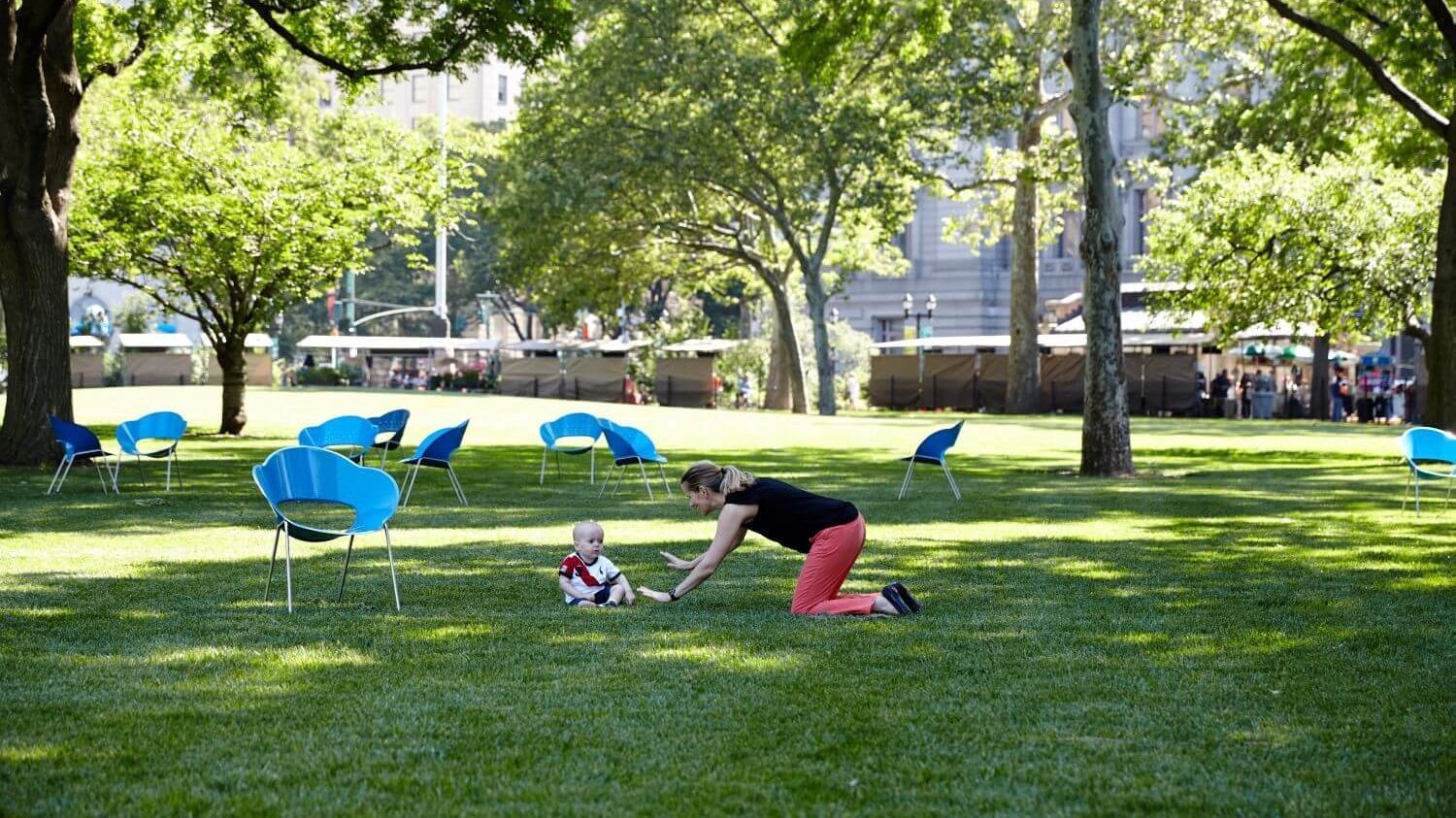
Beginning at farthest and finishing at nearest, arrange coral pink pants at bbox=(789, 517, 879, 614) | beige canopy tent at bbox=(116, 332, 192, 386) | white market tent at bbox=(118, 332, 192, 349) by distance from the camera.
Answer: white market tent at bbox=(118, 332, 192, 349), beige canopy tent at bbox=(116, 332, 192, 386), coral pink pants at bbox=(789, 517, 879, 614)

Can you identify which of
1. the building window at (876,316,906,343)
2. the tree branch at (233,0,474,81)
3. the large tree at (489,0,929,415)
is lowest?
the building window at (876,316,906,343)

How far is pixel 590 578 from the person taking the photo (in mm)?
8836

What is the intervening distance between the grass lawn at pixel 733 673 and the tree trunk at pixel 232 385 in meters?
13.4

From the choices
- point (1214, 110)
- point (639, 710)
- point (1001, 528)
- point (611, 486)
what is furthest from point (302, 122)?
point (639, 710)

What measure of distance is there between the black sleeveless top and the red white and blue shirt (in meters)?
0.88

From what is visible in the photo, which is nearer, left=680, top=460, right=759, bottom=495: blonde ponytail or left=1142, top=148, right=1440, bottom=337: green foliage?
left=680, top=460, right=759, bottom=495: blonde ponytail

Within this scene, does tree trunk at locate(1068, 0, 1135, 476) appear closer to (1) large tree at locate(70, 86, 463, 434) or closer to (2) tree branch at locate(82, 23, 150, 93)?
(1) large tree at locate(70, 86, 463, 434)

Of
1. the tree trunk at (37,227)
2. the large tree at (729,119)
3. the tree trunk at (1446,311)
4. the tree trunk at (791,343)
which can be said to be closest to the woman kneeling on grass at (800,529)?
the tree trunk at (37,227)

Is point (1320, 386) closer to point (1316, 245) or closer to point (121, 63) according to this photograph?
point (1316, 245)

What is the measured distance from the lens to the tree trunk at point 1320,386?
44406mm

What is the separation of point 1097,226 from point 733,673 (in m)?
13.4

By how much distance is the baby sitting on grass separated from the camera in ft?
28.9

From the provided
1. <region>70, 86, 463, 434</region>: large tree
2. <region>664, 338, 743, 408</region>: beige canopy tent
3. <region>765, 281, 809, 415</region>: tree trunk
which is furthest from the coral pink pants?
<region>664, 338, 743, 408</region>: beige canopy tent

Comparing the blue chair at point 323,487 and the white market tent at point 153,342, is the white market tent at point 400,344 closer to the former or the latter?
the white market tent at point 153,342
